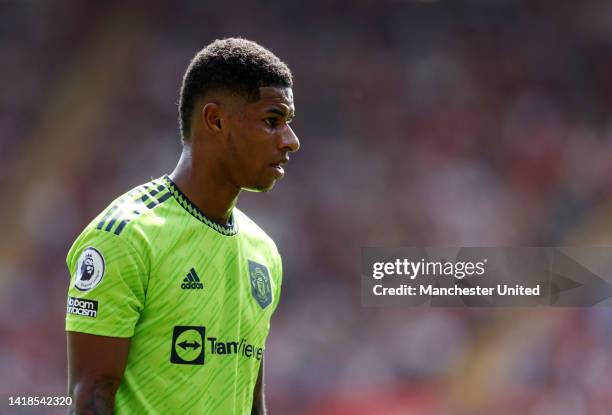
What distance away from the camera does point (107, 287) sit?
213 cm

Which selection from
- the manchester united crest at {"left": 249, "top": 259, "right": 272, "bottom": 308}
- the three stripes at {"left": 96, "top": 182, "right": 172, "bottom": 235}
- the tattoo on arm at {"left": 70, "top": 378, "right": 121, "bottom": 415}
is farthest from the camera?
the manchester united crest at {"left": 249, "top": 259, "right": 272, "bottom": 308}

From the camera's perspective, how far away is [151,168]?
31.1ft

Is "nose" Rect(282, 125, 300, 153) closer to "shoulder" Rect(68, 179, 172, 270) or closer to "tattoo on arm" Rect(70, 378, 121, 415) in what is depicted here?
"shoulder" Rect(68, 179, 172, 270)

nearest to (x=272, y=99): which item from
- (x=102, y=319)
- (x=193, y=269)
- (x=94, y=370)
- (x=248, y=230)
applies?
(x=248, y=230)

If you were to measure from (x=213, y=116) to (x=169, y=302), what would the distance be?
0.59 m

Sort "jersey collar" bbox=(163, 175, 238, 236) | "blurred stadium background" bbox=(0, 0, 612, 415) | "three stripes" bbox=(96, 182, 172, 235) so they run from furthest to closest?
"blurred stadium background" bbox=(0, 0, 612, 415) < "jersey collar" bbox=(163, 175, 238, 236) < "three stripes" bbox=(96, 182, 172, 235)

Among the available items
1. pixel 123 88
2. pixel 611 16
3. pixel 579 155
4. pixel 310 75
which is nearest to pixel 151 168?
pixel 123 88

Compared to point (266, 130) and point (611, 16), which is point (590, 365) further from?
point (266, 130)

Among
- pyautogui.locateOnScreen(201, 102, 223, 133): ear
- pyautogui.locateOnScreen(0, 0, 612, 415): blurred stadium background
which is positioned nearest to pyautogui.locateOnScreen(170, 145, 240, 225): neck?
pyautogui.locateOnScreen(201, 102, 223, 133): ear

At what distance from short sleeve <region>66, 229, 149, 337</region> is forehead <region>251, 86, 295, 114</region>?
23.0 inches

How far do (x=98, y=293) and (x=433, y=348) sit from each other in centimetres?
729

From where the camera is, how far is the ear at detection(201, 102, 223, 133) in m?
2.48

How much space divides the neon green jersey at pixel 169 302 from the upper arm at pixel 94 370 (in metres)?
0.02

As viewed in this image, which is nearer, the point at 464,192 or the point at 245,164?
the point at 245,164
